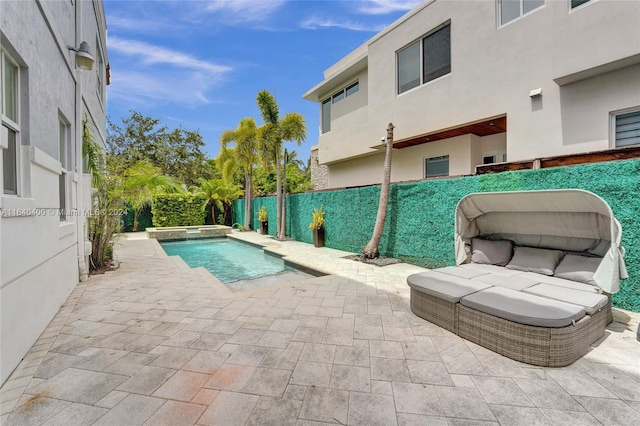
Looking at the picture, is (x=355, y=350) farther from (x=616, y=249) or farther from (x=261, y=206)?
(x=261, y=206)

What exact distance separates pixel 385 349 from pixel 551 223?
3.79 m

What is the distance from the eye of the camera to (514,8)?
7.39 metres

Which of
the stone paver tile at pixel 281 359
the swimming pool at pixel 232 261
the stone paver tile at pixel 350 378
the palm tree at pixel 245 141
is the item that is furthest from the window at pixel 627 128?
the palm tree at pixel 245 141

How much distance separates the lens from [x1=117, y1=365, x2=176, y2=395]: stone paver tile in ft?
8.20

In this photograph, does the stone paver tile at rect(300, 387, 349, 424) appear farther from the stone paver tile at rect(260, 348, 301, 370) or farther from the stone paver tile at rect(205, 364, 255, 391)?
the stone paver tile at rect(205, 364, 255, 391)

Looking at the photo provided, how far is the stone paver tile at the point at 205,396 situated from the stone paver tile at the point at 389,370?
1484 millimetres

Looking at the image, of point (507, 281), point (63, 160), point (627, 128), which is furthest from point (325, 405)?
point (627, 128)

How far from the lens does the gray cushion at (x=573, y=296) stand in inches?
127

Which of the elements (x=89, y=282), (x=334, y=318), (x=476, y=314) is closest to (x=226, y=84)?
(x=89, y=282)

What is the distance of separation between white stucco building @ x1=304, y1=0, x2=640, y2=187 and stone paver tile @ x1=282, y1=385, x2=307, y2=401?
7.81 m

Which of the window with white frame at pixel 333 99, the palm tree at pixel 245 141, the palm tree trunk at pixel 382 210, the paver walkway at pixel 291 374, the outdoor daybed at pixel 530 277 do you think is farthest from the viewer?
the palm tree at pixel 245 141

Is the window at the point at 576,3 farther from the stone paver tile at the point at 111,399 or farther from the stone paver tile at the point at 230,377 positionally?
the stone paver tile at the point at 111,399

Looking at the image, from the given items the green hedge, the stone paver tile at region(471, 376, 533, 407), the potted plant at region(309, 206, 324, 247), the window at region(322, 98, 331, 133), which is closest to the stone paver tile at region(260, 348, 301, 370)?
the stone paver tile at region(471, 376, 533, 407)

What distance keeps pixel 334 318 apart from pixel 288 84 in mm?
15544
